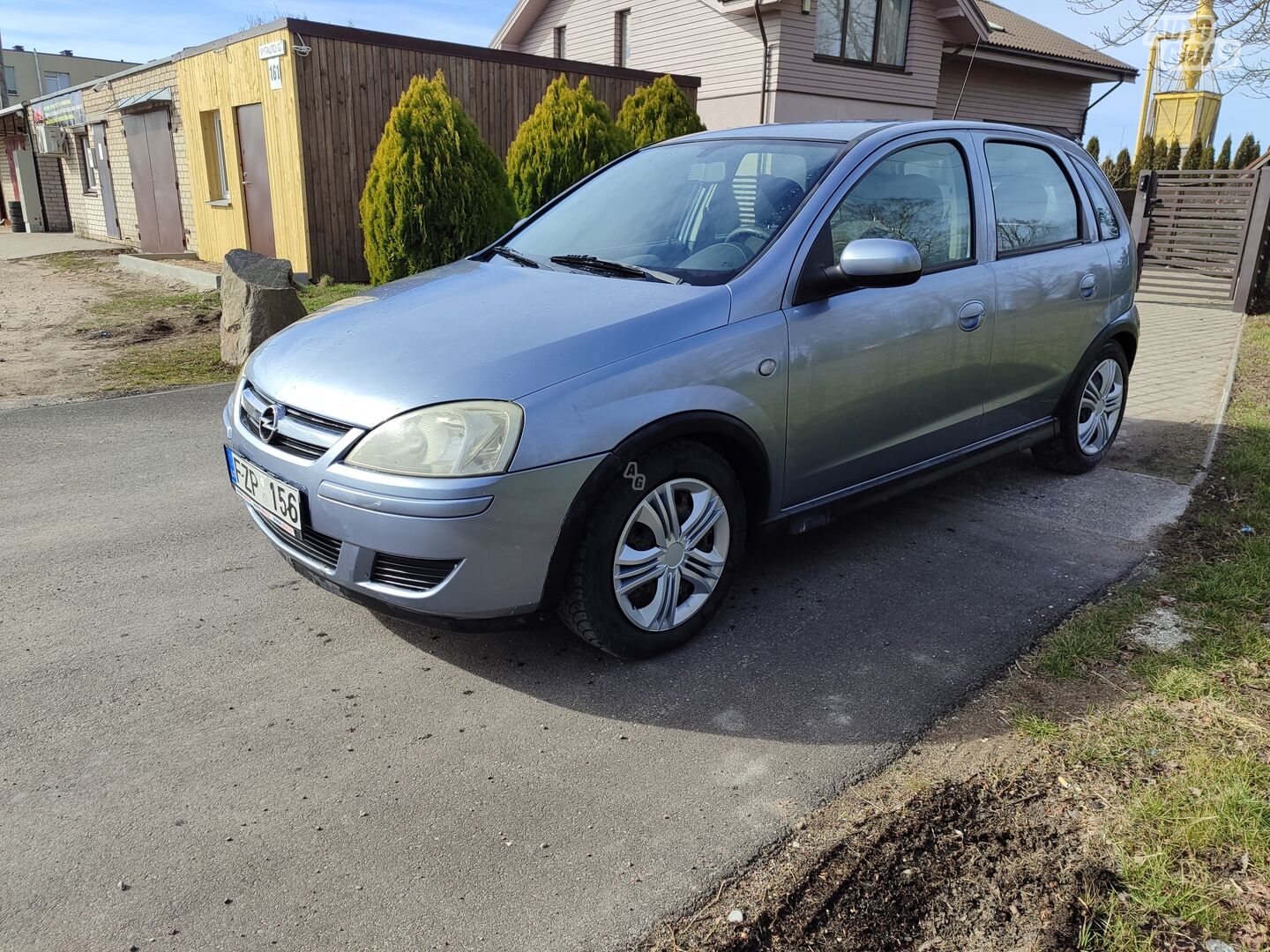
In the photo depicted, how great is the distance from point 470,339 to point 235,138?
13.3 meters

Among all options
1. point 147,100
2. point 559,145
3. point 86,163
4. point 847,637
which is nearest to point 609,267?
point 847,637

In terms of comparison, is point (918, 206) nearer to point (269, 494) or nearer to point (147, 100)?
point (269, 494)

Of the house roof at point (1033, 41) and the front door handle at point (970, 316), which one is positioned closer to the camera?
the front door handle at point (970, 316)

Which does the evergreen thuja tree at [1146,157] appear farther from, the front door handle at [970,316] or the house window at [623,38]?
the front door handle at [970,316]

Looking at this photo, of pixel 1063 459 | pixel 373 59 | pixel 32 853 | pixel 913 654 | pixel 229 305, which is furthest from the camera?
pixel 373 59

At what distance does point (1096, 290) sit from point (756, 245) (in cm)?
236

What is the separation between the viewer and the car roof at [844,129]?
399cm

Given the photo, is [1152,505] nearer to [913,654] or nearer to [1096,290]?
[1096,290]

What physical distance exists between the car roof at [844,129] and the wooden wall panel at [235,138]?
9.84 meters

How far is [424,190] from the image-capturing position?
9.95 meters

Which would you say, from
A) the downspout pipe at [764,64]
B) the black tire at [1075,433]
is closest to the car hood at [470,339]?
the black tire at [1075,433]

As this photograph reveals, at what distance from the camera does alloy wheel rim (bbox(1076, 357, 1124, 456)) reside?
5.22 meters

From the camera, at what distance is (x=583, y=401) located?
287cm

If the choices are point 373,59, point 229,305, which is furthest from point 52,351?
point 373,59
